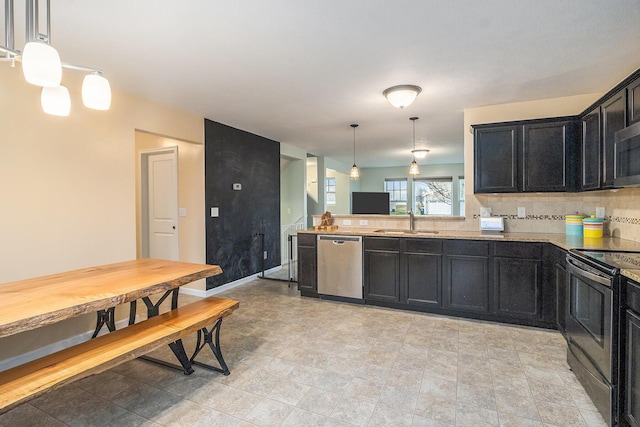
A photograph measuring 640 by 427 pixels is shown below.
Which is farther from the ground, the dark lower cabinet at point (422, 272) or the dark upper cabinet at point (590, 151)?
the dark upper cabinet at point (590, 151)

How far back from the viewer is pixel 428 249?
3504 millimetres

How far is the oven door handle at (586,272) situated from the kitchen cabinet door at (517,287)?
702 millimetres

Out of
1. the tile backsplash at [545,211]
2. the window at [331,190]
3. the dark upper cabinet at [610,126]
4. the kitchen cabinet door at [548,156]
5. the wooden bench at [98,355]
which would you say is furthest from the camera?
the window at [331,190]

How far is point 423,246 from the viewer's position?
3521 mm

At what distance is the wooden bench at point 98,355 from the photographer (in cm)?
142

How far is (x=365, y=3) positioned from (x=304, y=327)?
279 centimetres

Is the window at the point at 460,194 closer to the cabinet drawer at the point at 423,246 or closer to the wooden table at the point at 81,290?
the cabinet drawer at the point at 423,246

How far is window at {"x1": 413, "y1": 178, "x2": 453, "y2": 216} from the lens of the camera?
32.0 feet

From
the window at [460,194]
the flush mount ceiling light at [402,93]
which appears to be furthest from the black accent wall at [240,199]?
the window at [460,194]

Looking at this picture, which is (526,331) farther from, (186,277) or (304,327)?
(186,277)

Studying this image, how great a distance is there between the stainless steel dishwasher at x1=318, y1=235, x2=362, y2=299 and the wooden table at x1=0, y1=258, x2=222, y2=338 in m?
1.82

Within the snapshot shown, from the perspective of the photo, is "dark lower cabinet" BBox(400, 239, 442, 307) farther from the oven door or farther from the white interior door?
the white interior door

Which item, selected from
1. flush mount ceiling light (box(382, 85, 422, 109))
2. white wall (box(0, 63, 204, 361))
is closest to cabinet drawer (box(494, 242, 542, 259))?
flush mount ceiling light (box(382, 85, 422, 109))

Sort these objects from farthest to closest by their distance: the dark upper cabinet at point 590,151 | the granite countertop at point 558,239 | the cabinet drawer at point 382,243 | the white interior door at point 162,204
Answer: the white interior door at point 162,204 < the cabinet drawer at point 382,243 < the dark upper cabinet at point 590,151 < the granite countertop at point 558,239
